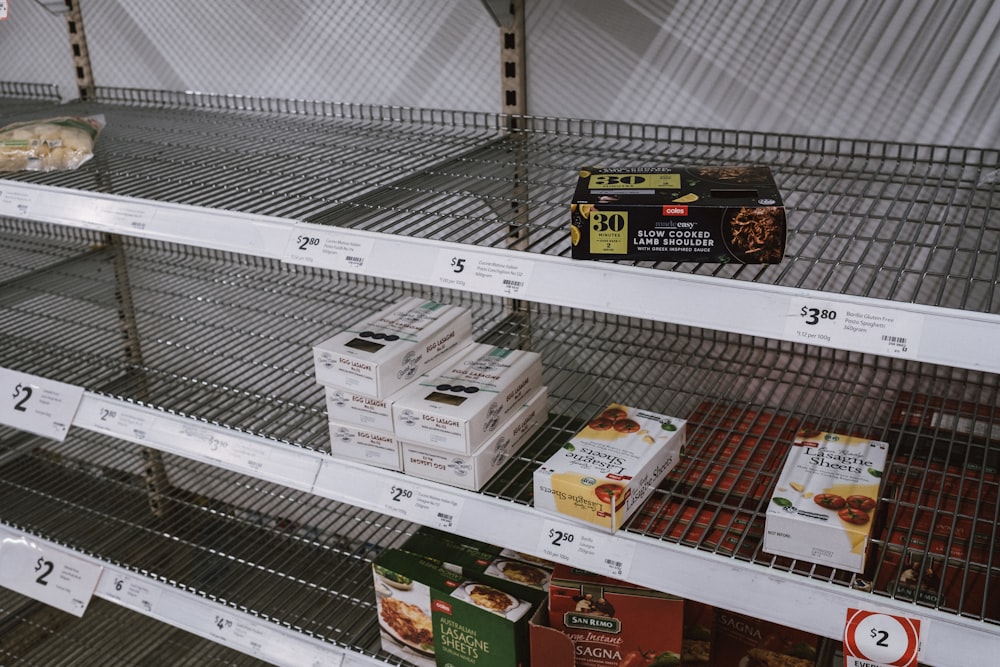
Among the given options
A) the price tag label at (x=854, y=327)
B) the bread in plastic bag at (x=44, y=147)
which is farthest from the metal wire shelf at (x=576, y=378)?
the bread in plastic bag at (x=44, y=147)

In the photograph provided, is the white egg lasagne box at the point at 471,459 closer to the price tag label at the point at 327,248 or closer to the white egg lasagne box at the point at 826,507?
the price tag label at the point at 327,248

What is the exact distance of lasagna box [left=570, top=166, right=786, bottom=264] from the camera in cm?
98

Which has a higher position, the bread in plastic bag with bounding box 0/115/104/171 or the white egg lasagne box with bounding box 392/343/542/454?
the bread in plastic bag with bounding box 0/115/104/171

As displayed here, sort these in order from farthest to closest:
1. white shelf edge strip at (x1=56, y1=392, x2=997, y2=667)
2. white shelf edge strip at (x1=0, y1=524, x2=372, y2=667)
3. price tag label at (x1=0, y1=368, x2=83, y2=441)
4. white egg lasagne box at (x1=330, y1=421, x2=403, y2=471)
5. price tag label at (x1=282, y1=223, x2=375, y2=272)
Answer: price tag label at (x1=0, y1=368, x2=83, y2=441) < white shelf edge strip at (x1=0, y1=524, x2=372, y2=667) < white egg lasagne box at (x1=330, y1=421, x2=403, y2=471) < price tag label at (x1=282, y1=223, x2=375, y2=272) < white shelf edge strip at (x1=56, y1=392, x2=997, y2=667)

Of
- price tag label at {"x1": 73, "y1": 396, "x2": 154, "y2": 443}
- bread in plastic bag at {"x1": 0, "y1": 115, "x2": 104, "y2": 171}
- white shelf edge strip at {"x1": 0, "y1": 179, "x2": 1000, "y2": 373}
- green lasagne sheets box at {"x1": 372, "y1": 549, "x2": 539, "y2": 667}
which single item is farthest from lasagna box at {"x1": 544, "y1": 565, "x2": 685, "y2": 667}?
bread in plastic bag at {"x1": 0, "y1": 115, "x2": 104, "y2": 171}

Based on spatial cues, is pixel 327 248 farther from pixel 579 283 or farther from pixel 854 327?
pixel 854 327

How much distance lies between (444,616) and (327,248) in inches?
21.5

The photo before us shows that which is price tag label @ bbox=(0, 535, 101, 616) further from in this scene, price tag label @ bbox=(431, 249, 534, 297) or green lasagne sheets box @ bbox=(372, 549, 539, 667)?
price tag label @ bbox=(431, 249, 534, 297)

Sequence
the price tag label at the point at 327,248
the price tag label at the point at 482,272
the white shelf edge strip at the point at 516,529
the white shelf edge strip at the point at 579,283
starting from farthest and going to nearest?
1. the price tag label at the point at 327,248
2. the price tag label at the point at 482,272
3. the white shelf edge strip at the point at 516,529
4. the white shelf edge strip at the point at 579,283

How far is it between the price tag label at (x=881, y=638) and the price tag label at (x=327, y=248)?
719 millimetres

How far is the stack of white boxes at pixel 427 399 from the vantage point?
4.03 ft

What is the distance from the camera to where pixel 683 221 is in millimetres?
996

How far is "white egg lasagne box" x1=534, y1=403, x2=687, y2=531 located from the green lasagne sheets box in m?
0.19

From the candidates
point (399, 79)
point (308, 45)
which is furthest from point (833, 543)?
point (308, 45)
